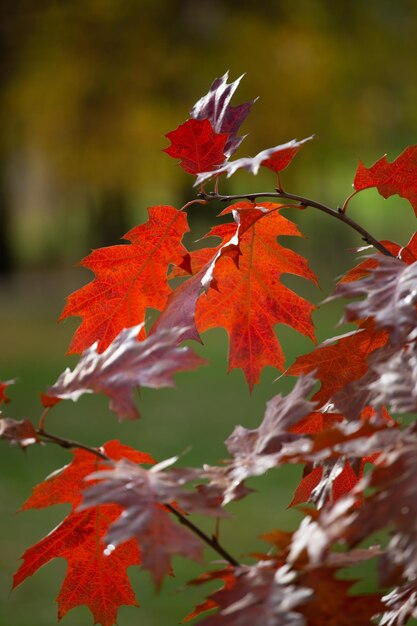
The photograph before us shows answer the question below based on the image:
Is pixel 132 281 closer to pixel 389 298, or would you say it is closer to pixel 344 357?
pixel 344 357

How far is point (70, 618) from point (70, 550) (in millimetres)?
3268

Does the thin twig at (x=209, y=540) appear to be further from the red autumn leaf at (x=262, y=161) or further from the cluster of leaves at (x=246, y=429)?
the red autumn leaf at (x=262, y=161)

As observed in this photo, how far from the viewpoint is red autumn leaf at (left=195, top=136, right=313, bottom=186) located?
38.4 inches

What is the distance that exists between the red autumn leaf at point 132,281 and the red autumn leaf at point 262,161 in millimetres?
167

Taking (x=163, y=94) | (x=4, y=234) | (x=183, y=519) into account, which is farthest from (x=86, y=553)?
(x=4, y=234)

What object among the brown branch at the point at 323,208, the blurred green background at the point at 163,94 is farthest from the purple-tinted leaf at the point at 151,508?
the blurred green background at the point at 163,94

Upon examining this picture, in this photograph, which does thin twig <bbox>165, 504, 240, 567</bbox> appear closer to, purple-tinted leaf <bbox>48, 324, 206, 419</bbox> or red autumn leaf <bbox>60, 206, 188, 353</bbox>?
purple-tinted leaf <bbox>48, 324, 206, 419</bbox>

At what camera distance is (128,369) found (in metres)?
0.90

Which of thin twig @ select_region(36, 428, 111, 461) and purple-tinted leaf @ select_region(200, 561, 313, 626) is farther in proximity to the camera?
thin twig @ select_region(36, 428, 111, 461)

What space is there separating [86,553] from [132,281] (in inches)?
13.6

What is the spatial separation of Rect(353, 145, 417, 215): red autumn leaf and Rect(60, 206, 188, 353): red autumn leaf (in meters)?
0.23

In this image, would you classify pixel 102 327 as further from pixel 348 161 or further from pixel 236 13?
pixel 348 161

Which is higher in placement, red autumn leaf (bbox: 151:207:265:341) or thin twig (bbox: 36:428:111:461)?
red autumn leaf (bbox: 151:207:265:341)

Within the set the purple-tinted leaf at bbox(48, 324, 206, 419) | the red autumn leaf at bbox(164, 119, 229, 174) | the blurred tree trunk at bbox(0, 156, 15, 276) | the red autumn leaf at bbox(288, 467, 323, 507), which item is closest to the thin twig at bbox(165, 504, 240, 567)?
the purple-tinted leaf at bbox(48, 324, 206, 419)
